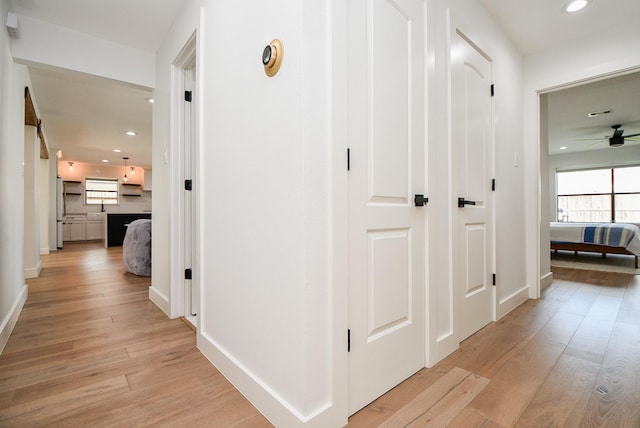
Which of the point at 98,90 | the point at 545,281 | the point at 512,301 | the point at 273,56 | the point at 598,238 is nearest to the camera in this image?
the point at 273,56

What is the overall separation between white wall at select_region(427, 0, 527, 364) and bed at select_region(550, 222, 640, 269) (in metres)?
3.17

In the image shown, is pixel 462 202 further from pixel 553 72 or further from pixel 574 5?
pixel 553 72

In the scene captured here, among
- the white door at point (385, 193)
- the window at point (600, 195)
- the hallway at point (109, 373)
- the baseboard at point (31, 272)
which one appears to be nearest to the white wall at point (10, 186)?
the hallway at point (109, 373)

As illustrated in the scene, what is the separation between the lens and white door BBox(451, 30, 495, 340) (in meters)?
1.85

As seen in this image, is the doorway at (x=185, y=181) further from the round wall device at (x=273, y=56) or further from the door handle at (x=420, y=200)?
the door handle at (x=420, y=200)

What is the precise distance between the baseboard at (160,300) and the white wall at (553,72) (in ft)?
11.1

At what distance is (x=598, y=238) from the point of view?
15.4 feet

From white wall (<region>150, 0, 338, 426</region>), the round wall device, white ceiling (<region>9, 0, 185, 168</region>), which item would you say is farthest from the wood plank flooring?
white ceiling (<region>9, 0, 185, 168</region>)

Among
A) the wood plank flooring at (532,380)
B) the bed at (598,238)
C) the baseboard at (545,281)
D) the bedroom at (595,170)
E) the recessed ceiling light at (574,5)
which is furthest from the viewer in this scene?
the bed at (598,238)

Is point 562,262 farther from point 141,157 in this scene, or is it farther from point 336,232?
point 141,157

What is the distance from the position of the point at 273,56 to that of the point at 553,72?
3008 mm

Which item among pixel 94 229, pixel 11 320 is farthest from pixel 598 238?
pixel 94 229

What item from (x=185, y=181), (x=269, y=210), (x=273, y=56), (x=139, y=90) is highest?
(x=139, y=90)

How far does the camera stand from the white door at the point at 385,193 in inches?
46.9
